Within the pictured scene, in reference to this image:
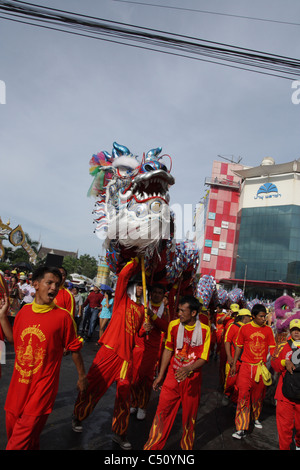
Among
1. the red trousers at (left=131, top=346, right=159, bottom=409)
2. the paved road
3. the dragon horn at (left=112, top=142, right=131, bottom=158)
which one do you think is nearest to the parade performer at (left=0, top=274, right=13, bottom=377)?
the paved road

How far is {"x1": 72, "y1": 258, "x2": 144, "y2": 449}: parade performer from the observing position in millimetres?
3127

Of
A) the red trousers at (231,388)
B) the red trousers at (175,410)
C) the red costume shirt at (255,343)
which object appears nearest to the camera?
the red trousers at (175,410)

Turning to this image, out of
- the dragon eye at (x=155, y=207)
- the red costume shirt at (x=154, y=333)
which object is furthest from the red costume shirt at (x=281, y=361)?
the dragon eye at (x=155, y=207)

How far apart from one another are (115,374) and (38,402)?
113 centimetres

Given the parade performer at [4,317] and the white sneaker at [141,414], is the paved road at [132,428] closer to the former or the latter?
the white sneaker at [141,414]

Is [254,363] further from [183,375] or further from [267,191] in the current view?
[267,191]

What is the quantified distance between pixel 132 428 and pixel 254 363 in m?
1.59

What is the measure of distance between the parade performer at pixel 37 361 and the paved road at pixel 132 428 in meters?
0.72

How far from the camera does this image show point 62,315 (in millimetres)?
2490

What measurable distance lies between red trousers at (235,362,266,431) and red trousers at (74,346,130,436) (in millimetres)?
1450

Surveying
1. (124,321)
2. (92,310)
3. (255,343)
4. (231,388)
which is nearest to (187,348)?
(124,321)

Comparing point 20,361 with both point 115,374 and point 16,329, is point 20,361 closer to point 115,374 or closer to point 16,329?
point 16,329

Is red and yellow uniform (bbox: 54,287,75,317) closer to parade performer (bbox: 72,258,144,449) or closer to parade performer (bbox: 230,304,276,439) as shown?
parade performer (bbox: 72,258,144,449)

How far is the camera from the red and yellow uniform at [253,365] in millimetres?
3980
